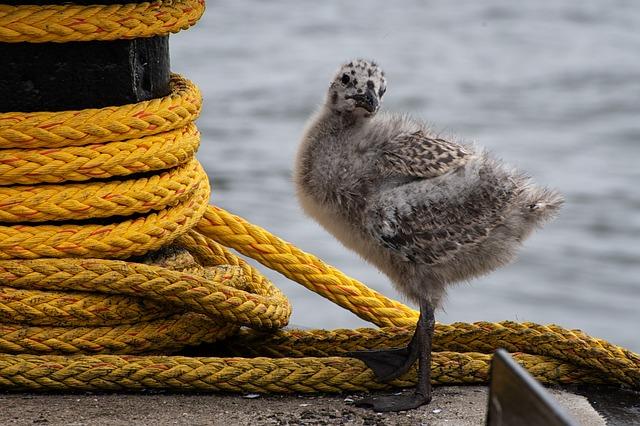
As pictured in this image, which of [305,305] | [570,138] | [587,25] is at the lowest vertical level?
[305,305]

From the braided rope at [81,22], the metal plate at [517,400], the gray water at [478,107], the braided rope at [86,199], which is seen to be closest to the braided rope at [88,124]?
the braided rope at [86,199]

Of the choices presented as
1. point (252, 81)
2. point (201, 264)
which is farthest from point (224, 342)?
point (252, 81)

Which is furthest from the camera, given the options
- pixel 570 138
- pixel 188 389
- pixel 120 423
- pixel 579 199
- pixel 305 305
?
pixel 570 138

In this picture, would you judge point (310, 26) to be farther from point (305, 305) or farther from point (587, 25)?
point (305, 305)

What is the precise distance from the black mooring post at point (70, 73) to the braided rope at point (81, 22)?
6cm

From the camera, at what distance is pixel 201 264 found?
4891 mm

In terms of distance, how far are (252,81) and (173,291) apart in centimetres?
1237

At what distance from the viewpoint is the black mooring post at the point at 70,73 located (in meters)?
4.17

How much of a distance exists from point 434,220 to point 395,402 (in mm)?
700

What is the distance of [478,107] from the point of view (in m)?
15.4

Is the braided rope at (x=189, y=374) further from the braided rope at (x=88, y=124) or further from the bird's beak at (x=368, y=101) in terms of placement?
the bird's beak at (x=368, y=101)

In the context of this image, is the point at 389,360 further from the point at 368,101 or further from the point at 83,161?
the point at 83,161

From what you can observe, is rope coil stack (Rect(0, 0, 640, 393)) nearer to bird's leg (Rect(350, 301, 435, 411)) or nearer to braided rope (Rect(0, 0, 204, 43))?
braided rope (Rect(0, 0, 204, 43))

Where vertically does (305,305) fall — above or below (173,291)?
below
